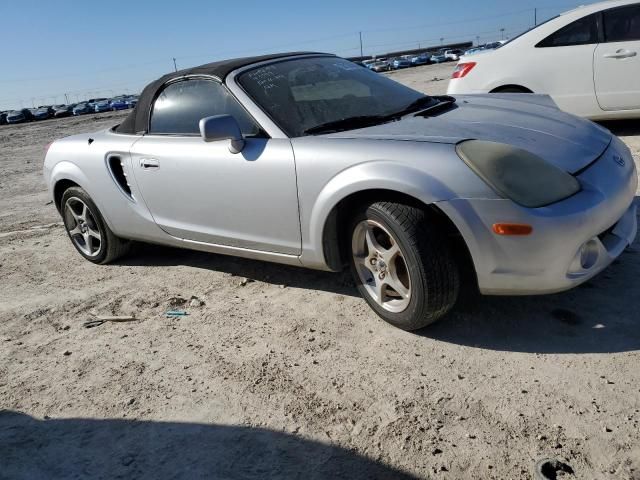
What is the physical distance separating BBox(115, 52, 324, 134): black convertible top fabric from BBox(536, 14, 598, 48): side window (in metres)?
3.50

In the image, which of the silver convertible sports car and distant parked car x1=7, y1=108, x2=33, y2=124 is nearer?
the silver convertible sports car

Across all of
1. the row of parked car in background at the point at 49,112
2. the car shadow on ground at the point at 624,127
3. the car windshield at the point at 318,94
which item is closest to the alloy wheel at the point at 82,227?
the car windshield at the point at 318,94

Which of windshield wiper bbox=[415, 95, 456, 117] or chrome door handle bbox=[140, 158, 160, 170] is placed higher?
windshield wiper bbox=[415, 95, 456, 117]

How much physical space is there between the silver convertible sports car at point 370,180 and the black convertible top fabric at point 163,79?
0.01m

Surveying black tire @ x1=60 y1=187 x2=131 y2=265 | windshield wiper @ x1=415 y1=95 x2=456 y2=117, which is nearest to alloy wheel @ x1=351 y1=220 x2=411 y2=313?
windshield wiper @ x1=415 y1=95 x2=456 y2=117

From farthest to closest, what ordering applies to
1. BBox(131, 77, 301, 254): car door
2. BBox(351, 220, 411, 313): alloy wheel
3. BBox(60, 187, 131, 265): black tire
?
BBox(60, 187, 131, 265): black tire
BBox(131, 77, 301, 254): car door
BBox(351, 220, 411, 313): alloy wheel

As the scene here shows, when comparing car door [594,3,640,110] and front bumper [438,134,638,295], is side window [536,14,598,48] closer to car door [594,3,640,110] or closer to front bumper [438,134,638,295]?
car door [594,3,640,110]

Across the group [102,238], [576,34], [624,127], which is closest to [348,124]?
[102,238]

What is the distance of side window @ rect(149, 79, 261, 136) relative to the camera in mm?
3520

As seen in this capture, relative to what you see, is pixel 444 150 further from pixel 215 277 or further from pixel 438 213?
pixel 215 277

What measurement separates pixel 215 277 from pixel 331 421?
6.64ft

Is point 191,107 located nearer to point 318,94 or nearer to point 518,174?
point 318,94

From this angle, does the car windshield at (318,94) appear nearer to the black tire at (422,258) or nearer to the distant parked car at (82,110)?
the black tire at (422,258)

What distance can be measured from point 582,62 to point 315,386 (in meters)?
5.23
